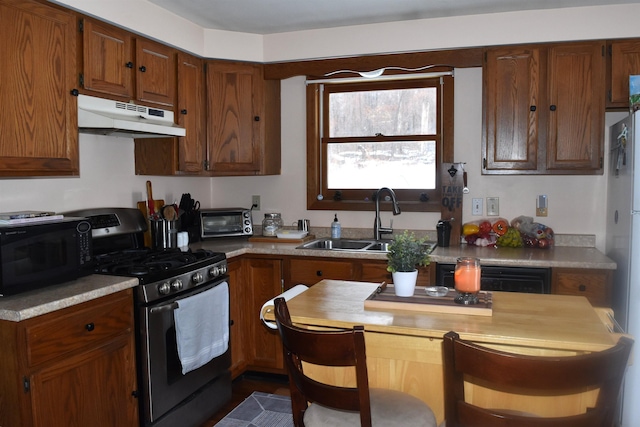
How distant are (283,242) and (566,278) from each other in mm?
1791

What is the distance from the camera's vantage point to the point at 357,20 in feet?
11.3

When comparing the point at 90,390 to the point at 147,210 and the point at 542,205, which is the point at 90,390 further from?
the point at 542,205

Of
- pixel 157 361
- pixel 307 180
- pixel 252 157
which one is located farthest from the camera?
pixel 307 180

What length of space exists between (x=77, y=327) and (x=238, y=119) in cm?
197

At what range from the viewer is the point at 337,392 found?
4.79ft

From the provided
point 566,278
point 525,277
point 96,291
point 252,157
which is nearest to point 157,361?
point 96,291

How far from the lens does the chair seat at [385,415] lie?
5.20 ft

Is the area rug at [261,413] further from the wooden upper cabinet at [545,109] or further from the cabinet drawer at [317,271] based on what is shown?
the wooden upper cabinet at [545,109]

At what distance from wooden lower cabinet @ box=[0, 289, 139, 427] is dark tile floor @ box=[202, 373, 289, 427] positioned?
32.6 inches

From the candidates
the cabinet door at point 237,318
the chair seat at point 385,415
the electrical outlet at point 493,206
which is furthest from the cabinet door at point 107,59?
the electrical outlet at point 493,206

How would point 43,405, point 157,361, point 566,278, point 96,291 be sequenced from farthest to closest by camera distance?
1. point 566,278
2. point 157,361
3. point 96,291
4. point 43,405

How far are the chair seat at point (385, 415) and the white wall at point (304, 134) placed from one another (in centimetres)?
192

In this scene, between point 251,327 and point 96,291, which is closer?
point 96,291

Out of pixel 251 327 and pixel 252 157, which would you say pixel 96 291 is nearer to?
pixel 251 327
